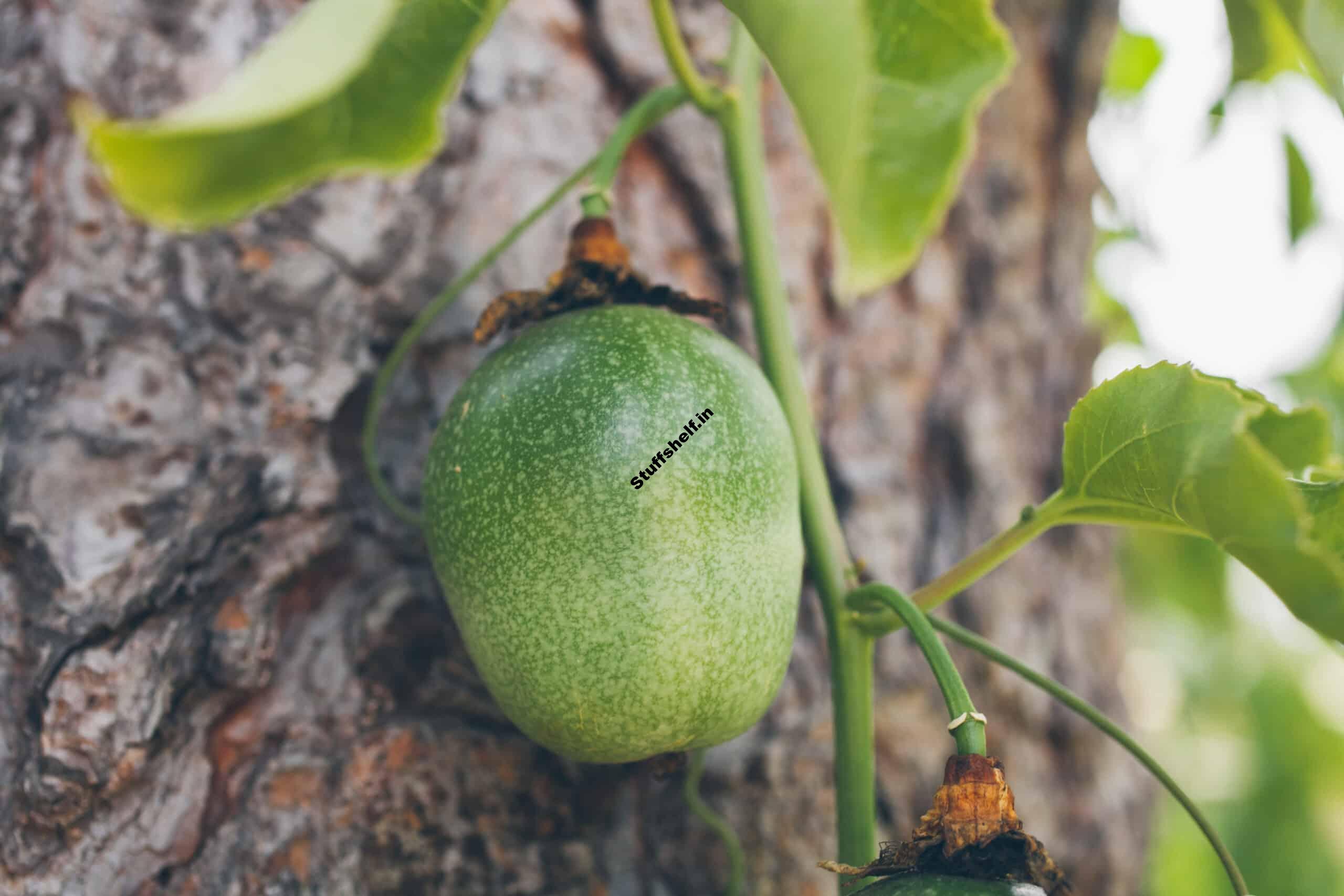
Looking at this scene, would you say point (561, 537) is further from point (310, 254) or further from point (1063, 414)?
point (1063, 414)

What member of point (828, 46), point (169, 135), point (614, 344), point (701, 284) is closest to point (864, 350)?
point (701, 284)

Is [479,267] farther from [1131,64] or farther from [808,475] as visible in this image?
[1131,64]

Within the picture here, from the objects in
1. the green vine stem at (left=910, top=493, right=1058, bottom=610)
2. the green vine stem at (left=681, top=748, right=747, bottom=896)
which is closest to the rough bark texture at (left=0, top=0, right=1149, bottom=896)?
the green vine stem at (left=681, top=748, right=747, bottom=896)

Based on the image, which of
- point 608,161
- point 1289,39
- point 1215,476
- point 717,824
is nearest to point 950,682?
point 1215,476

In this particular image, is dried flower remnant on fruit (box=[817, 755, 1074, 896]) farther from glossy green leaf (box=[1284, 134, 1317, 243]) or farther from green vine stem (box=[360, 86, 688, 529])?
glossy green leaf (box=[1284, 134, 1317, 243])

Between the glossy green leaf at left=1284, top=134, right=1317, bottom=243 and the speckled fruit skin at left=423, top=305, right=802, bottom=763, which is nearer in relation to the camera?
the speckled fruit skin at left=423, top=305, right=802, bottom=763

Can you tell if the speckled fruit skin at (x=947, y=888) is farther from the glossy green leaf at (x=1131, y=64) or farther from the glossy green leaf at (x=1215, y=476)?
the glossy green leaf at (x=1131, y=64)
